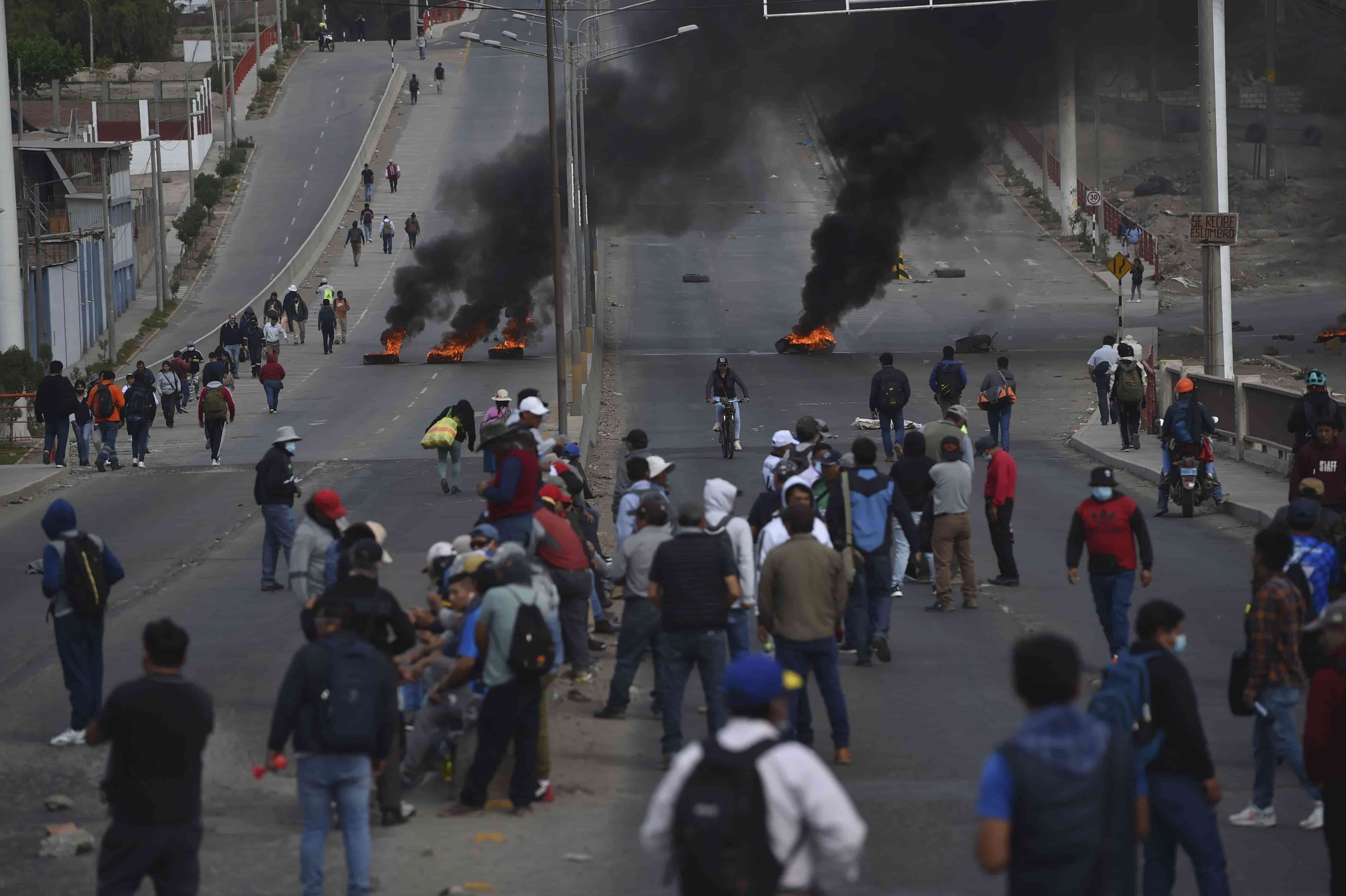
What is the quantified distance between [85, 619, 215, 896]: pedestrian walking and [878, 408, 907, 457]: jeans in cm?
1738

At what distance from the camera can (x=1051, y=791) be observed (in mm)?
4582

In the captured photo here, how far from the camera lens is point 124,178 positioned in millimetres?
50625

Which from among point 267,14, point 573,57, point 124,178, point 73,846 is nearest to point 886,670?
point 73,846

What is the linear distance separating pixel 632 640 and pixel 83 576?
3.17m

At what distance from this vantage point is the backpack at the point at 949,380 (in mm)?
22875

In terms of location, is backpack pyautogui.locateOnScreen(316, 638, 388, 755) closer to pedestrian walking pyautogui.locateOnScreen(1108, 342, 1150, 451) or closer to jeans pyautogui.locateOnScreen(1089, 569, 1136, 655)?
jeans pyautogui.locateOnScreen(1089, 569, 1136, 655)

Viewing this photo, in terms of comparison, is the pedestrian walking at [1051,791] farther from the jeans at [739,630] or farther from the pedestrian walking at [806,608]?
the jeans at [739,630]

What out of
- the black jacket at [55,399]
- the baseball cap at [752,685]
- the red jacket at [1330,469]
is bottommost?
the red jacket at [1330,469]

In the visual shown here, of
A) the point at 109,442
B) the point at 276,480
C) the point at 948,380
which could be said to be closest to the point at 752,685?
the point at 276,480

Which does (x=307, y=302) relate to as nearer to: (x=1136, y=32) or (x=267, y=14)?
(x=1136, y=32)

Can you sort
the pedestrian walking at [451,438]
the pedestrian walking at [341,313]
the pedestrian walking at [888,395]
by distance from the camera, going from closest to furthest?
the pedestrian walking at [451,438] → the pedestrian walking at [888,395] → the pedestrian walking at [341,313]

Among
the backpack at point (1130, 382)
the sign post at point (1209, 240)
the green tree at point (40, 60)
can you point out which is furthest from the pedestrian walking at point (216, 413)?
the green tree at point (40, 60)

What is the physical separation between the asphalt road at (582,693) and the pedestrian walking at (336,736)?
2.33 ft

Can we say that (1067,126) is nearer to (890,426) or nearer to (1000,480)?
(890,426)
